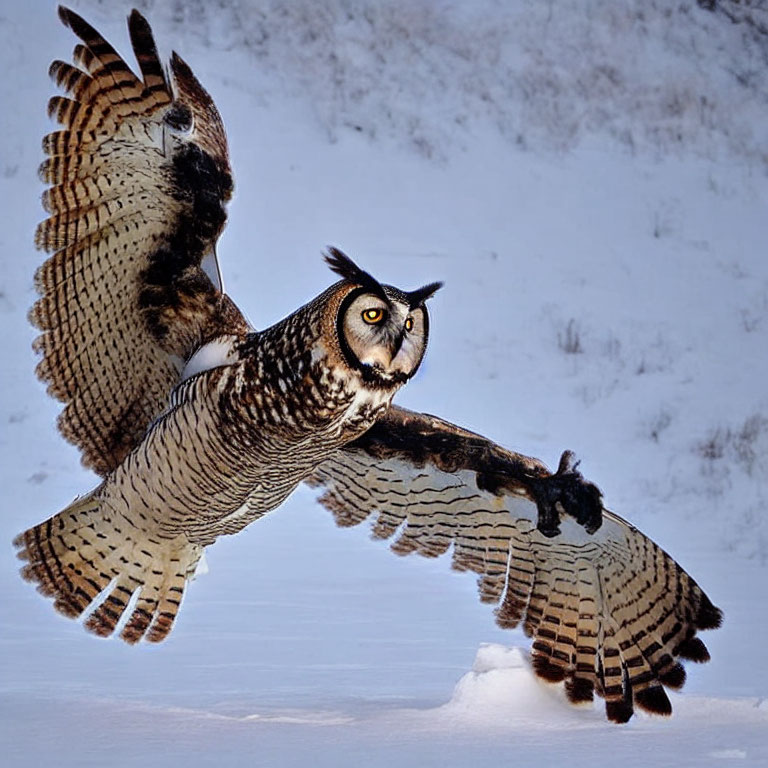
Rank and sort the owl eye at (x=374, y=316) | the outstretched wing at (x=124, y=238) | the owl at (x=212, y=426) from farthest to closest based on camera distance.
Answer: the outstretched wing at (x=124, y=238) < the owl at (x=212, y=426) < the owl eye at (x=374, y=316)

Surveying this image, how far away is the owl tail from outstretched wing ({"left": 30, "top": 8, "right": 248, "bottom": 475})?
20cm

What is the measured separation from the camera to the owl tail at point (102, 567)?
4.20 meters

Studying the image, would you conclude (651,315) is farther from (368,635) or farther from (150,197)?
(150,197)

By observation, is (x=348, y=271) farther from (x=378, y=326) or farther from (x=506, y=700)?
(x=506, y=700)

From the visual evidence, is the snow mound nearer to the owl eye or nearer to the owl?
the owl

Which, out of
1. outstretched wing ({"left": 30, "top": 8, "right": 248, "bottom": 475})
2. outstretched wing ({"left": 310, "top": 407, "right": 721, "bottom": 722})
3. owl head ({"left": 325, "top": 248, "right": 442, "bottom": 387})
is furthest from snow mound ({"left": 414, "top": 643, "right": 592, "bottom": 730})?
outstretched wing ({"left": 30, "top": 8, "right": 248, "bottom": 475})

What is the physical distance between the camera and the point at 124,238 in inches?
158

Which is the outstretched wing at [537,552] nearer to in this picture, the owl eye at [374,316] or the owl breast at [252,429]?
the owl breast at [252,429]

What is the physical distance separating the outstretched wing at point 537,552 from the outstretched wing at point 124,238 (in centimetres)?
71

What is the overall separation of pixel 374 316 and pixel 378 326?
1.3 inches

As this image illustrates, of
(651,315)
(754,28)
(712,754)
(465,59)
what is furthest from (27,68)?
(712,754)

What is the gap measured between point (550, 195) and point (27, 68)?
3930 mm

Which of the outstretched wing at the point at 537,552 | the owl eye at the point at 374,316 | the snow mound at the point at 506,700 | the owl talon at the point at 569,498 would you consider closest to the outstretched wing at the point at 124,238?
the owl eye at the point at 374,316

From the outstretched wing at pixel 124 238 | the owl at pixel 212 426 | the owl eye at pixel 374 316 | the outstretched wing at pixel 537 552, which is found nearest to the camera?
the owl eye at pixel 374 316
